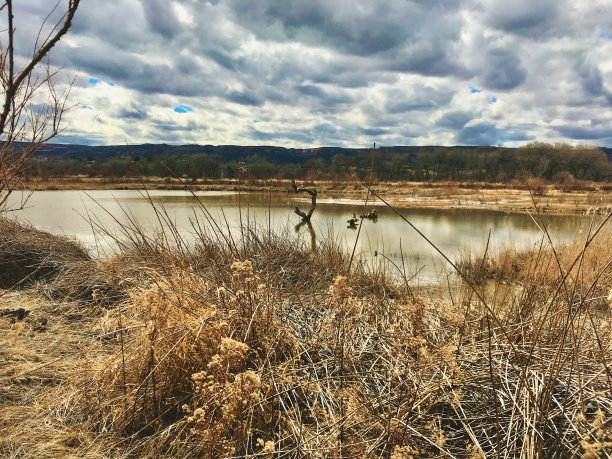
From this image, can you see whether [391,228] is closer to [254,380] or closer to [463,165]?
[254,380]

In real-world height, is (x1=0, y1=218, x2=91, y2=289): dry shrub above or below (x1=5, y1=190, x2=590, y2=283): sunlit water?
above

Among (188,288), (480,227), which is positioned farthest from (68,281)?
(480,227)

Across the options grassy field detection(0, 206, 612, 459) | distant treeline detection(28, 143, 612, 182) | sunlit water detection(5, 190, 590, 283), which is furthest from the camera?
distant treeline detection(28, 143, 612, 182)

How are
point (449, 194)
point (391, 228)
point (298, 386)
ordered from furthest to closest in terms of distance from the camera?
point (449, 194), point (391, 228), point (298, 386)

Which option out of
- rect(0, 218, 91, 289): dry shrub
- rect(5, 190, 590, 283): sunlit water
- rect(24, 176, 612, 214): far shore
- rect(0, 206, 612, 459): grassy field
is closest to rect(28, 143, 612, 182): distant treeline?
rect(24, 176, 612, 214): far shore

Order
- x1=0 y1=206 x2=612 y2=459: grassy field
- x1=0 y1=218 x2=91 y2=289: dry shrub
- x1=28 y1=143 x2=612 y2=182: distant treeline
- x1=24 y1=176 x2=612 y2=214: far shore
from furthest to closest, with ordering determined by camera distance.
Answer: x1=28 y1=143 x2=612 y2=182: distant treeline
x1=24 y1=176 x2=612 y2=214: far shore
x1=0 y1=218 x2=91 y2=289: dry shrub
x1=0 y1=206 x2=612 y2=459: grassy field

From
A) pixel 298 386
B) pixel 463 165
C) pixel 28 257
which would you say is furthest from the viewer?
pixel 463 165

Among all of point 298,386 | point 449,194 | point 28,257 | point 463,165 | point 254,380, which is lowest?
point 449,194

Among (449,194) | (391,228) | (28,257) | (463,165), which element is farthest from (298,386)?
(463,165)

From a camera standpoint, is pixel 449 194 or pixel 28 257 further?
pixel 449 194

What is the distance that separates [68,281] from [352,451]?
4.91m

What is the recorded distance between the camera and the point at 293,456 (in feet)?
6.49

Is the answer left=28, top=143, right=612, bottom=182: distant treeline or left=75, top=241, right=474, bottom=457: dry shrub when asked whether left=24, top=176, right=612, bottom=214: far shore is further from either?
left=75, top=241, right=474, bottom=457: dry shrub

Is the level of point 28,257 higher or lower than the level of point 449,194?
higher
